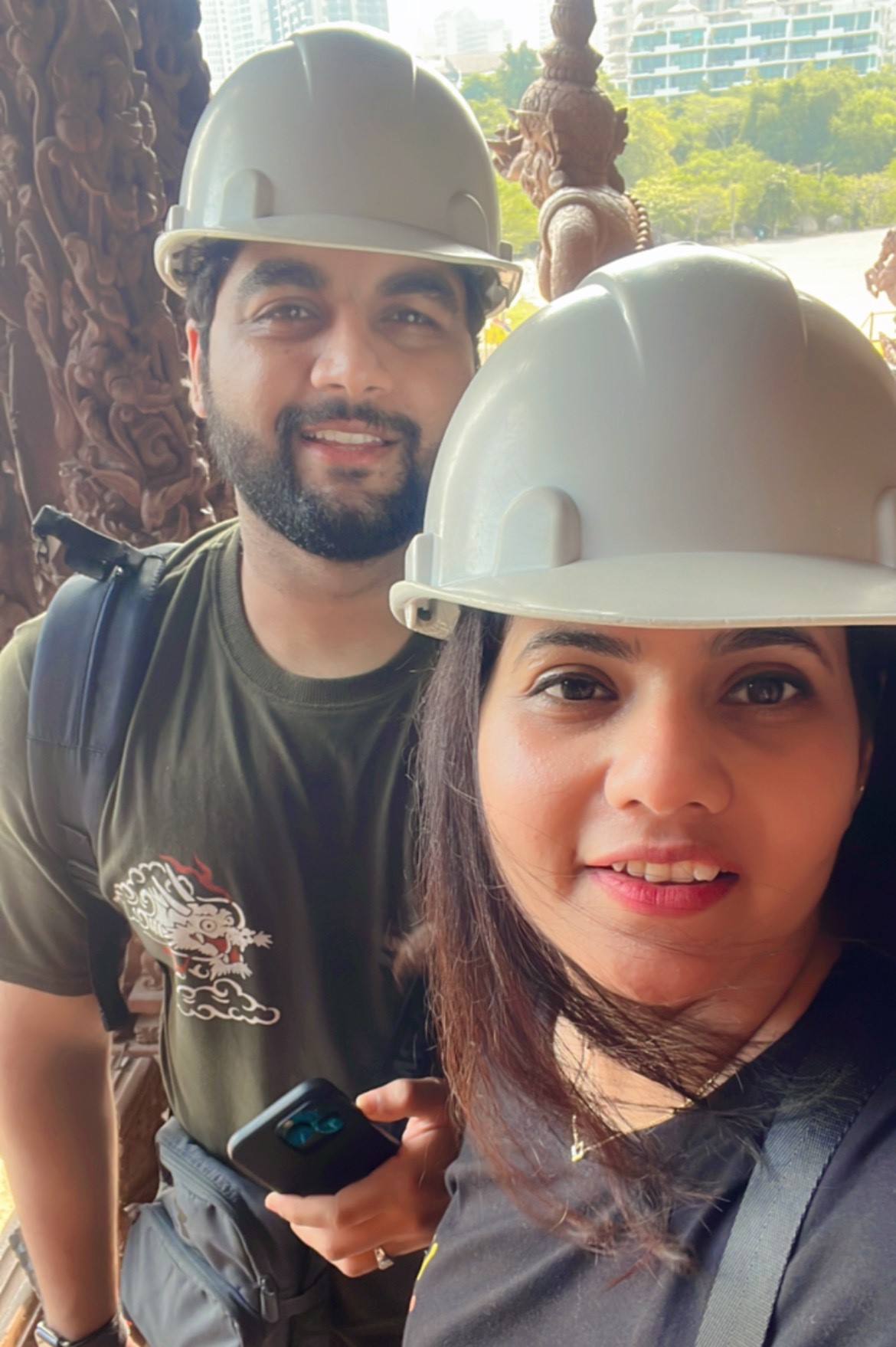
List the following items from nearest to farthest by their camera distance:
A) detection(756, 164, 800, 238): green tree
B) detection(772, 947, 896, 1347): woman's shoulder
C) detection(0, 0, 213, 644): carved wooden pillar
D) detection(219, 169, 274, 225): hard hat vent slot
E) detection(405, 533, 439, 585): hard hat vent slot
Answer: detection(772, 947, 896, 1347): woman's shoulder < detection(405, 533, 439, 585): hard hat vent slot < detection(219, 169, 274, 225): hard hat vent slot < detection(0, 0, 213, 644): carved wooden pillar < detection(756, 164, 800, 238): green tree

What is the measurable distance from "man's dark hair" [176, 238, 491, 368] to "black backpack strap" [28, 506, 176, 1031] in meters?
0.32

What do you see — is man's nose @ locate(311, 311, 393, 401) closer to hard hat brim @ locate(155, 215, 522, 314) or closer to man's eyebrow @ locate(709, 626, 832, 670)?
hard hat brim @ locate(155, 215, 522, 314)

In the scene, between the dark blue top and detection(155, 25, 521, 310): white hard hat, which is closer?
the dark blue top

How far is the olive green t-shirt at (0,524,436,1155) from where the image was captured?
1291 millimetres

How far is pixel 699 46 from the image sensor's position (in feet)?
8.22

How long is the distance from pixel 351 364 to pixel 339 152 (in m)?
0.28

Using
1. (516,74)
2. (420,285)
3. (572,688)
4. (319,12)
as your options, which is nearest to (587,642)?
(572,688)

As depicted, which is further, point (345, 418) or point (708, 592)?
point (345, 418)

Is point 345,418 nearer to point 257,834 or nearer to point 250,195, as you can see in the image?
point 250,195

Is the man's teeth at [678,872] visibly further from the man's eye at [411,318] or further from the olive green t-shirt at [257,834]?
the man's eye at [411,318]

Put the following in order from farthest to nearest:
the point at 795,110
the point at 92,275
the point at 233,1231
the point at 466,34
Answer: the point at 795,110
the point at 466,34
the point at 92,275
the point at 233,1231

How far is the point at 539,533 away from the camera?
0.78 metres

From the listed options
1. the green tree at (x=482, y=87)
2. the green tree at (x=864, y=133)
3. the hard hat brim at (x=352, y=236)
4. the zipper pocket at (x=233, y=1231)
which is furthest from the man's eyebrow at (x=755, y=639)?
the green tree at (x=864, y=133)

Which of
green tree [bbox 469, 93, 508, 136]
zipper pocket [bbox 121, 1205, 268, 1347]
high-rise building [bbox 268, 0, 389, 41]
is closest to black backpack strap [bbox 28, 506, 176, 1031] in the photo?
zipper pocket [bbox 121, 1205, 268, 1347]
